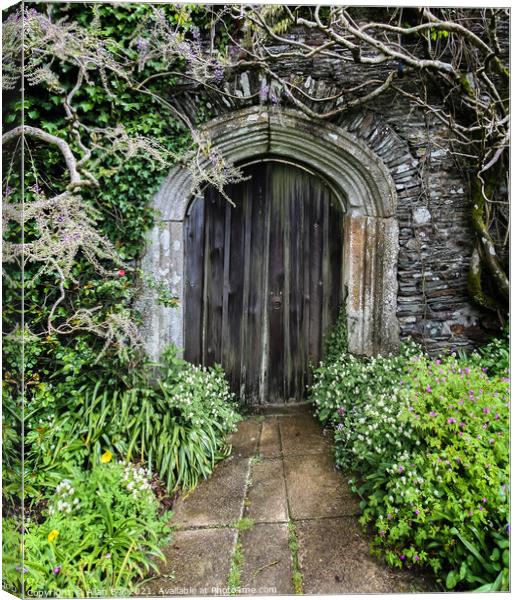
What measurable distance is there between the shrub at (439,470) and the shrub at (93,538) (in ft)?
3.77

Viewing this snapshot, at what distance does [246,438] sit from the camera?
2.90m

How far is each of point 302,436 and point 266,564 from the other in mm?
928

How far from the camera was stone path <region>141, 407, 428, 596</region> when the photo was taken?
202cm

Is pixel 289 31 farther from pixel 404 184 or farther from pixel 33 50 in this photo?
pixel 33 50

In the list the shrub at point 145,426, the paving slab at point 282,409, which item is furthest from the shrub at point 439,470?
the shrub at point 145,426

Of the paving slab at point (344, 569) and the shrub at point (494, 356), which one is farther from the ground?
the shrub at point (494, 356)

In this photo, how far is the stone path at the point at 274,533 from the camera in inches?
79.5

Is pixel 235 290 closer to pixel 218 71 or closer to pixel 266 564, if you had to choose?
pixel 218 71

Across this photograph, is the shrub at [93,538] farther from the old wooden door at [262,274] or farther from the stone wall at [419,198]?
the stone wall at [419,198]

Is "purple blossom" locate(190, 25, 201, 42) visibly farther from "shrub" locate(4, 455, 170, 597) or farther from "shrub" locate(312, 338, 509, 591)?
"shrub" locate(4, 455, 170, 597)

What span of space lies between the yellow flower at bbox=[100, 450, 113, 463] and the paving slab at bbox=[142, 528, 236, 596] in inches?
24.7

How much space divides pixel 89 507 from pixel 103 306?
4.02 ft

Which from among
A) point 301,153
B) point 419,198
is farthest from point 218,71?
point 419,198

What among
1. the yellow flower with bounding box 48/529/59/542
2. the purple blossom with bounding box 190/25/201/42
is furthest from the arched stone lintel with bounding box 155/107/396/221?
the yellow flower with bounding box 48/529/59/542
